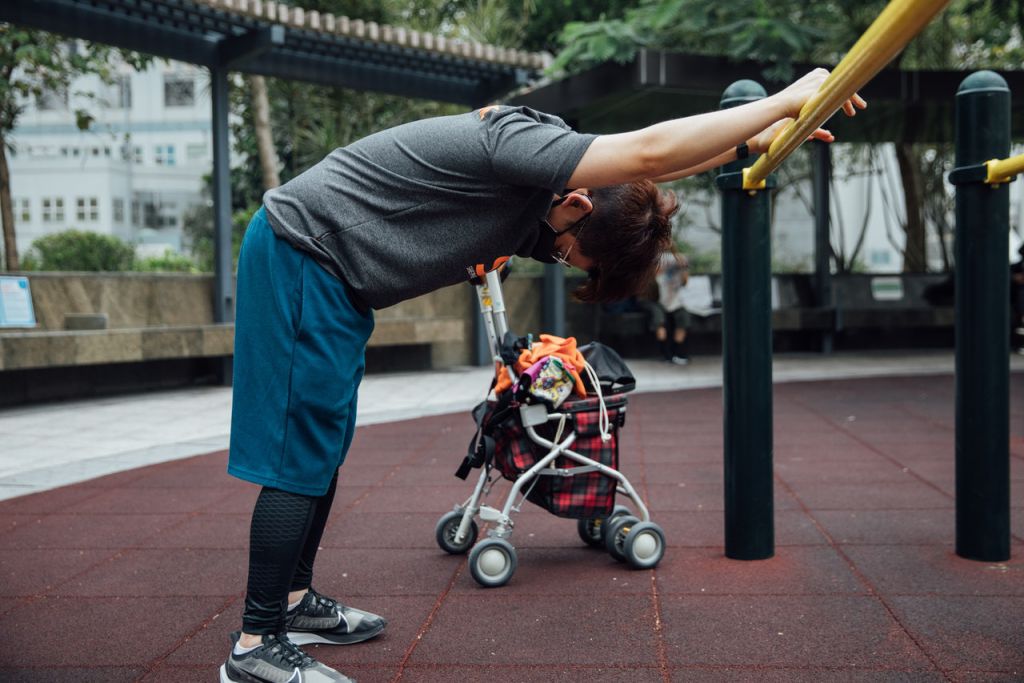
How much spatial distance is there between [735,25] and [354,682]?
357 inches

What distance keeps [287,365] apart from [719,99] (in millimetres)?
9551

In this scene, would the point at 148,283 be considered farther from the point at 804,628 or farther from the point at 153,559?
the point at 804,628

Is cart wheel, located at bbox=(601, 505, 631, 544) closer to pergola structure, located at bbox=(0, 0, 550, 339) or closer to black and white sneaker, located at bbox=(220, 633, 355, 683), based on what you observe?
black and white sneaker, located at bbox=(220, 633, 355, 683)

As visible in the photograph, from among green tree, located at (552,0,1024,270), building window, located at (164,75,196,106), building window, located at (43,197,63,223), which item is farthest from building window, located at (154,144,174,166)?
green tree, located at (552,0,1024,270)

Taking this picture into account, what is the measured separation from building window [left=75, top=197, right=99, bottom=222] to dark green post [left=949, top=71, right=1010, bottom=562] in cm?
3452

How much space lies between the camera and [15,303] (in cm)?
851

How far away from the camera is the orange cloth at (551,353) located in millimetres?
3457

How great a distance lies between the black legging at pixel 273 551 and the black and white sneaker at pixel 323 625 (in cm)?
37

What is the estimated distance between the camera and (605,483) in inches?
138

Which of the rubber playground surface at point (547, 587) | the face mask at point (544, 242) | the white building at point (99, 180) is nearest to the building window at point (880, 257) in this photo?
the white building at point (99, 180)

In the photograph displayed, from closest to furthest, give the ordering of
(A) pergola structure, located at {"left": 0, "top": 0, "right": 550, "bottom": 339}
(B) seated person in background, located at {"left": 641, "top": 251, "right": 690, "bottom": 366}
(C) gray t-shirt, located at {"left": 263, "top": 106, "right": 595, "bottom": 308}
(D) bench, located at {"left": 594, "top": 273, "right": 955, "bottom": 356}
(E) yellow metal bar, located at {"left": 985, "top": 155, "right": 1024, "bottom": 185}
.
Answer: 1. (C) gray t-shirt, located at {"left": 263, "top": 106, "right": 595, "bottom": 308}
2. (E) yellow metal bar, located at {"left": 985, "top": 155, "right": 1024, "bottom": 185}
3. (A) pergola structure, located at {"left": 0, "top": 0, "right": 550, "bottom": 339}
4. (B) seated person in background, located at {"left": 641, "top": 251, "right": 690, "bottom": 366}
5. (D) bench, located at {"left": 594, "top": 273, "right": 955, "bottom": 356}

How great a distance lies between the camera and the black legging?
2363 mm

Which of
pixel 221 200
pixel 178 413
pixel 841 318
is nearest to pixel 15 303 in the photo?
pixel 178 413

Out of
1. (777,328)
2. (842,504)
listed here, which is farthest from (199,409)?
(777,328)
